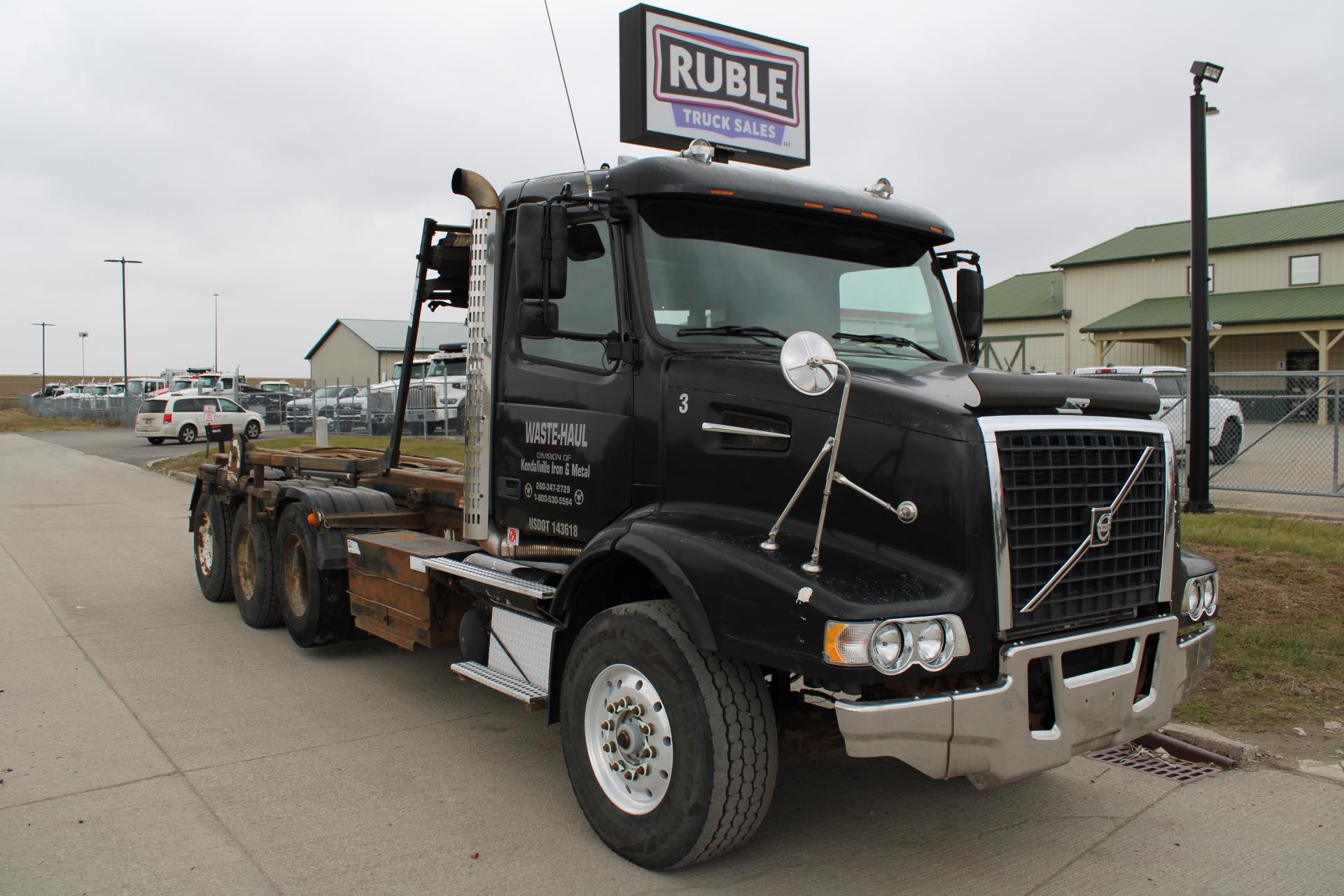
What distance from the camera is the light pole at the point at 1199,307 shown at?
35.9 ft

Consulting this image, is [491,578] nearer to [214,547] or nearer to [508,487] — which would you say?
[508,487]

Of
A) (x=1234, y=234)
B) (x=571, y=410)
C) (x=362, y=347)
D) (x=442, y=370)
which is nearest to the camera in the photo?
(x=571, y=410)

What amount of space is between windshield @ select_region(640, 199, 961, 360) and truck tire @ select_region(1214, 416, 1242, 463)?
10760 mm

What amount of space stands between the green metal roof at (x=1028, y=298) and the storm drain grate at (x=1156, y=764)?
38.6 m

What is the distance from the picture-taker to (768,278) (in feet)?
15.2

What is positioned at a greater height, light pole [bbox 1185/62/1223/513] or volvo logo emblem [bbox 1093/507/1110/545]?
light pole [bbox 1185/62/1223/513]

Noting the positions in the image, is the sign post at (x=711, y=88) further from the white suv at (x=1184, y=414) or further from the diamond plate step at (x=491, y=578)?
the diamond plate step at (x=491, y=578)

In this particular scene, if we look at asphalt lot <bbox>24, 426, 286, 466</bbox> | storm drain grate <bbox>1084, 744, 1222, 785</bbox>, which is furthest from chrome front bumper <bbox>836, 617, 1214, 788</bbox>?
asphalt lot <bbox>24, 426, 286, 466</bbox>

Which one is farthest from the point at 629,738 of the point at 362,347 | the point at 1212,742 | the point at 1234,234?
the point at 362,347

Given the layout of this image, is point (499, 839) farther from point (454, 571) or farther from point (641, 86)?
point (641, 86)

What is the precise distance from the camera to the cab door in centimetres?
466

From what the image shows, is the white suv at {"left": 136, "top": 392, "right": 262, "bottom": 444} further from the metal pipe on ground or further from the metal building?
the metal pipe on ground

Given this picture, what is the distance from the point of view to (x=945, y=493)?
3.58 meters

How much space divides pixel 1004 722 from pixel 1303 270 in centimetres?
3935
